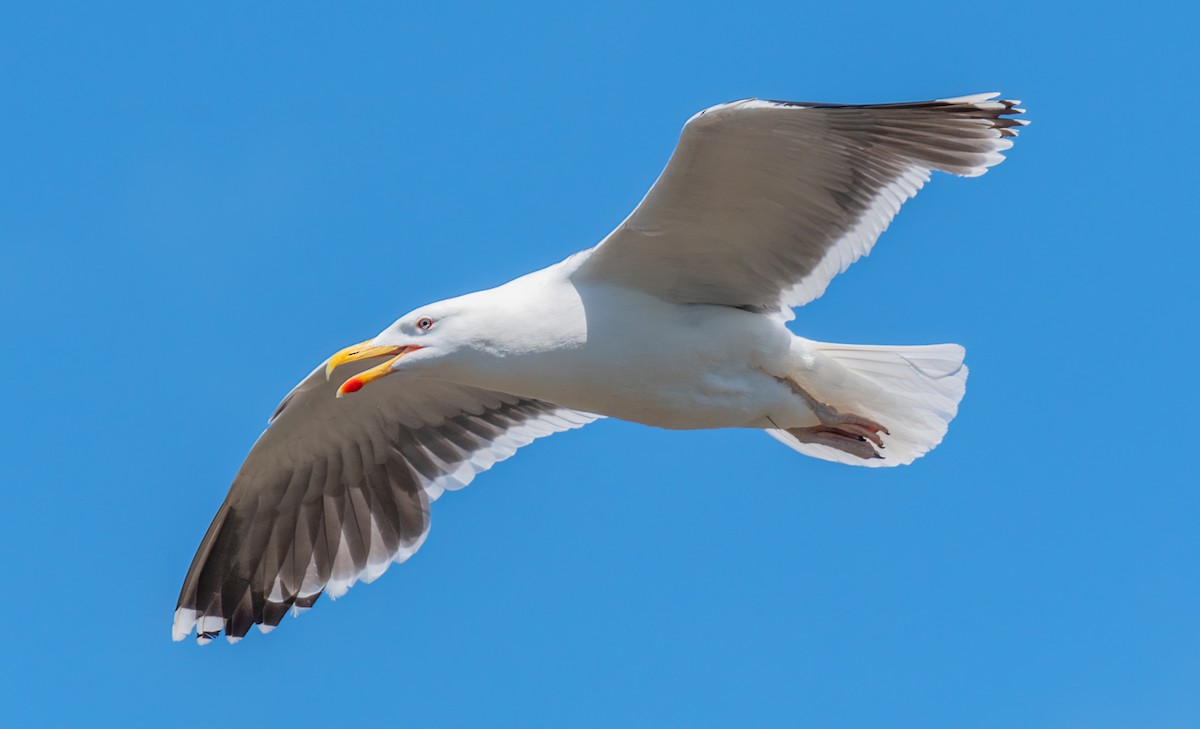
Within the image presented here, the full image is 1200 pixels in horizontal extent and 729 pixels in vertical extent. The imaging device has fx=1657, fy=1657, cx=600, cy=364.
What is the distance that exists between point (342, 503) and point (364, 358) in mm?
1875

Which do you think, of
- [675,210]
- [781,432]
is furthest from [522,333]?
[781,432]

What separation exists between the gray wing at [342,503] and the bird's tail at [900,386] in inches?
70.3

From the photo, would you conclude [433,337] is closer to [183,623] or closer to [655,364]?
[655,364]

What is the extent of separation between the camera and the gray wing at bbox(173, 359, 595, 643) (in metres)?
9.38

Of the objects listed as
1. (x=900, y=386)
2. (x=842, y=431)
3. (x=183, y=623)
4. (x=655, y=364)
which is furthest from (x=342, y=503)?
(x=900, y=386)

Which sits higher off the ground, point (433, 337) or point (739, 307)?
point (739, 307)

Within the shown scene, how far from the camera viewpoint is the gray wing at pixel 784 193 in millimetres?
7273

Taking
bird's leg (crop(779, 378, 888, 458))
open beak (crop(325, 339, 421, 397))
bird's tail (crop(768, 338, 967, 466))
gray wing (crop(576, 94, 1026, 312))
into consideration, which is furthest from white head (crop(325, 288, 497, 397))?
bird's tail (crop(768, 338, 967, 466))

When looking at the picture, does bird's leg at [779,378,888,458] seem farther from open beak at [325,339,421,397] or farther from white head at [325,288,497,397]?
open beak at [325,339,421,397]

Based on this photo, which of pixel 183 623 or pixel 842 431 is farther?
pixel 183 623

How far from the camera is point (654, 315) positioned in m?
7.83

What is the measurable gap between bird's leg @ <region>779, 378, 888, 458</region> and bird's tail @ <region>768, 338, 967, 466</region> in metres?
0.07

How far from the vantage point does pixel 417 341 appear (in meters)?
7.64

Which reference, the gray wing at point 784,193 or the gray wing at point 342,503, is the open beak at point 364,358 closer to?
the gray wing at point 784,193
